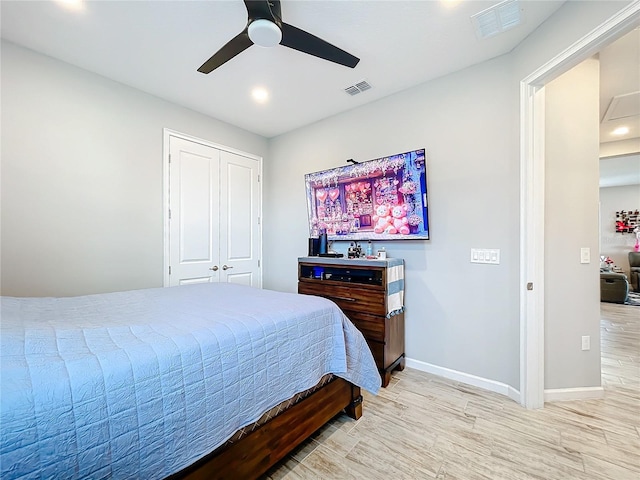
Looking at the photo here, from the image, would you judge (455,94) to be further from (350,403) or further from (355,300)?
(350,403)

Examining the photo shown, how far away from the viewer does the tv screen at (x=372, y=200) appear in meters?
2.65

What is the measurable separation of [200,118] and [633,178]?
9.33 metres

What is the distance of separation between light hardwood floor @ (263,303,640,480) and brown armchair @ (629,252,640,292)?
627 cm

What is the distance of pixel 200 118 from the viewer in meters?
3.42

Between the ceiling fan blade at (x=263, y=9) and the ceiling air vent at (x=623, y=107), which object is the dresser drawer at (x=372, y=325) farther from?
the ceiling air vent at (x=623, y=107)

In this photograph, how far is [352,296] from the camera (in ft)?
8.73

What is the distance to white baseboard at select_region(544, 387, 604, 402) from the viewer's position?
2189 millimetres

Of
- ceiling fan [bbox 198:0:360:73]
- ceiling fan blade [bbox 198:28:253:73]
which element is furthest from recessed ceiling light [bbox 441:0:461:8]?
ceiling fan blade [bbox 198:28:253:73]

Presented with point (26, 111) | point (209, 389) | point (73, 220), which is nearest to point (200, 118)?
point (26, 111)

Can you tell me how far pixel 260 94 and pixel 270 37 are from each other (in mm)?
1414

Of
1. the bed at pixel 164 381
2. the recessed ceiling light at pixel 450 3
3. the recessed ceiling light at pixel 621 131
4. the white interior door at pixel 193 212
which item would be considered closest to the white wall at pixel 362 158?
the white interior door at pixel 193 212

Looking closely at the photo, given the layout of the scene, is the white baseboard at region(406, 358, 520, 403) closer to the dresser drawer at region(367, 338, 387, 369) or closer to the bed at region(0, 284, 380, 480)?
the dresser drawer at region(367, 338, 387, 369)

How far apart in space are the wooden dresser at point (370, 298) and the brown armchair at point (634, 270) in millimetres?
7654

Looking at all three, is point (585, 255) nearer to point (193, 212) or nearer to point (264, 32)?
point (264, 32)
